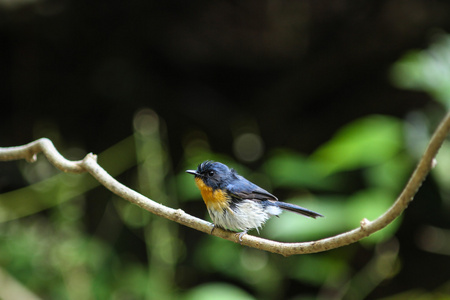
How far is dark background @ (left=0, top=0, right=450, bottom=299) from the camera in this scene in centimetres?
505

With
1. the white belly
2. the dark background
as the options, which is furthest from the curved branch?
the dark background

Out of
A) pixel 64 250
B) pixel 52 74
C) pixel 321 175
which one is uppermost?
pixel 321 175

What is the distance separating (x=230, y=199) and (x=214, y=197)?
0.27 feet

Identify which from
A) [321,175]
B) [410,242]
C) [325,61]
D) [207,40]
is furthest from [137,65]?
[410,242]

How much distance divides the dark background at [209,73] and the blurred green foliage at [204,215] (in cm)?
40

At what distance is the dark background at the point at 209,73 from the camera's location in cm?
505

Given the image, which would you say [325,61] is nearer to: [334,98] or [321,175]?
[334,98]

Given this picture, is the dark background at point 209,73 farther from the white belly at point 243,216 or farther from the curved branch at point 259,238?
the curved branch at point 259,238

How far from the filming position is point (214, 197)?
236 centimetres

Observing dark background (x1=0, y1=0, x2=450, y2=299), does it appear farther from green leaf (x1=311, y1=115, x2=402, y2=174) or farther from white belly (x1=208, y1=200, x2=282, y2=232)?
white belly (x1=208, y1=200, x2=282, y2=232)

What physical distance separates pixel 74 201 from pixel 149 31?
Answer: 6.65ft

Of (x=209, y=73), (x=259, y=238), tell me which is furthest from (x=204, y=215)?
(x=259, y=238)

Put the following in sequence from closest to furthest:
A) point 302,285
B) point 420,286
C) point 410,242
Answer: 1. point 410,242
2. point 420,286
3. point 302,285

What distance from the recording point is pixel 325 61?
518 cm
